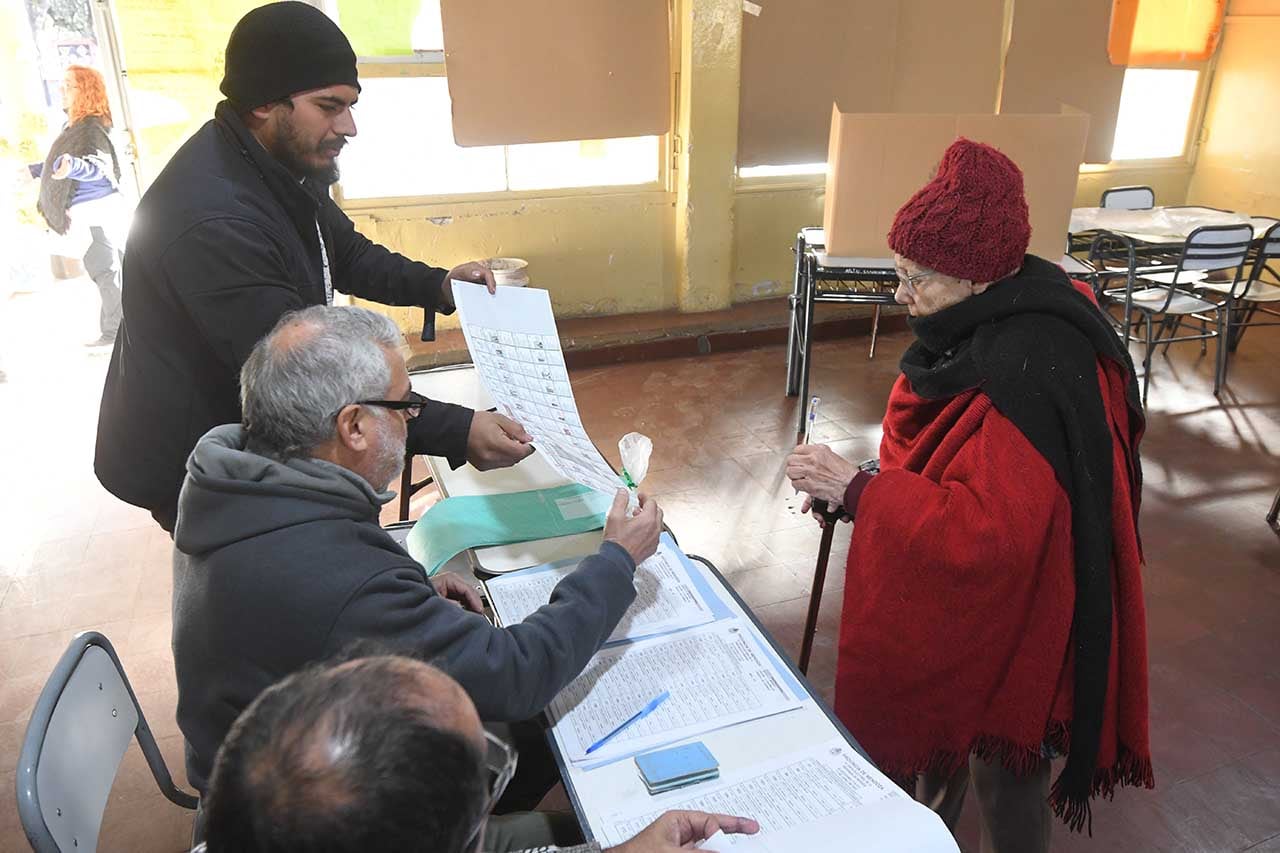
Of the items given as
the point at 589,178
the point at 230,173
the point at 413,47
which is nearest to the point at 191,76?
the point at 413,47

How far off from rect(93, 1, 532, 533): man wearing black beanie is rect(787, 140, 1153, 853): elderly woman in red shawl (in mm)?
760

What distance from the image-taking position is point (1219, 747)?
2.46 m

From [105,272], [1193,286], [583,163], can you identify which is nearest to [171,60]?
[105,272]

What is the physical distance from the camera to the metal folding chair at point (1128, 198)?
5.96 meters

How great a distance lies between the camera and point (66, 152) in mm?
5148

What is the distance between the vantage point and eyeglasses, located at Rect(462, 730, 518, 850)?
29.0 inches

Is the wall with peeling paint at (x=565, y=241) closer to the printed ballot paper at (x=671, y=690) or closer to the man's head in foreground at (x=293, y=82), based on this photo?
the man's head in foreground at (x=293, y=82)

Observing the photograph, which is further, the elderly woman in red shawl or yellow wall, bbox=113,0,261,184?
yellow wall, bbox=113,0,261,184

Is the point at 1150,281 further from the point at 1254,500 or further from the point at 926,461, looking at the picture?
the point at 926,461

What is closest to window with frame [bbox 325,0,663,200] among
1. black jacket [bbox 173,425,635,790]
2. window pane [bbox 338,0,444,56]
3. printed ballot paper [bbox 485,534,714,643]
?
window pane [bbox 338,0,444,56]

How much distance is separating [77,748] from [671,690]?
883 millimetres

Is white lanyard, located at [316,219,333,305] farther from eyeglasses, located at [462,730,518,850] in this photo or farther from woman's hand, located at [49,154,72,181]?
woman's hand, located at [49,154,72,181]

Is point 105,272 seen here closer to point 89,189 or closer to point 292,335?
point 89,189

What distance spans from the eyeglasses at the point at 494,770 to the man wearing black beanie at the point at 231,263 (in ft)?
3.15
